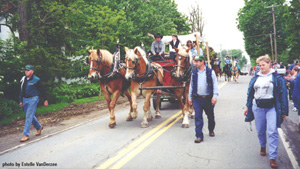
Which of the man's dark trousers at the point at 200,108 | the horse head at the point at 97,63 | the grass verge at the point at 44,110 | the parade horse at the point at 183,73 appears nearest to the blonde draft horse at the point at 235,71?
the grass verge at the point at 44,110

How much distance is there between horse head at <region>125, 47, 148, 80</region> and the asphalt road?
171 centimetres

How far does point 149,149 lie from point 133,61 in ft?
9.10

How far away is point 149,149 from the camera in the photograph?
538 cm

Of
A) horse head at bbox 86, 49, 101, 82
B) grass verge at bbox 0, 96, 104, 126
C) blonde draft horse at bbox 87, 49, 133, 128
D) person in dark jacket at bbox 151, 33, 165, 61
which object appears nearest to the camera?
horse head at bbox 86, 49, 101, 82

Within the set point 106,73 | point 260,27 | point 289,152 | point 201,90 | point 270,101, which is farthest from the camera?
point 260,27

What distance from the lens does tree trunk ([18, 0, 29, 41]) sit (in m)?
14.5

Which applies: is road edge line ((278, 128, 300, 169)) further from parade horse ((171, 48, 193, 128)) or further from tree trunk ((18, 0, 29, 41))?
tree trunk ((18, 0, 29, 41))

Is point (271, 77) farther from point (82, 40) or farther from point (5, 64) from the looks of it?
point (82, 40)

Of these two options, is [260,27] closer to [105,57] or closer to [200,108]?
[105,57]

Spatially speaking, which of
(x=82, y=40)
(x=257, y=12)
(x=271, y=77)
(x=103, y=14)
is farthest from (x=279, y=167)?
(x=257, y=12)

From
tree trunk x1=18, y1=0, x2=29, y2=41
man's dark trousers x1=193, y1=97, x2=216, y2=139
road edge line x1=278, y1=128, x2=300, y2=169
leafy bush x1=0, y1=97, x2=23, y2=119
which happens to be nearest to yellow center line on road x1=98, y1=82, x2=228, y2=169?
man's dark trousers x1=193, y1=97, x2=216, y2=139

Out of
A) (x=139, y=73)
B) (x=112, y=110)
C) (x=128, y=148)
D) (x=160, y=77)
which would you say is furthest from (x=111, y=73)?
(x=128, y=148)

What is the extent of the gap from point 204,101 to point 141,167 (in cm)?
237

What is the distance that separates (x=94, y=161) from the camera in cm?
480
